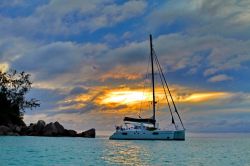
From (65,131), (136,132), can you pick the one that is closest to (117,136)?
(136,132)

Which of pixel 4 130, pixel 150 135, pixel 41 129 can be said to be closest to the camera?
pixel 150 135

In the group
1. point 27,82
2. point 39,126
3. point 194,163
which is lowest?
point 194,163

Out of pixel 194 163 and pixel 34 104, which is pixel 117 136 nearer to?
pixel 34 104

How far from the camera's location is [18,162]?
1727 inches

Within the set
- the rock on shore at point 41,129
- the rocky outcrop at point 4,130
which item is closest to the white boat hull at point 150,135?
the rock on shore at point 41,129

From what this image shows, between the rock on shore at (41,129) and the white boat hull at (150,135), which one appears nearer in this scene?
the white boat hull at (150,135)

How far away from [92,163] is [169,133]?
4556cm

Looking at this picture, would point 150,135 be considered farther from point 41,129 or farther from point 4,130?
point 4,130

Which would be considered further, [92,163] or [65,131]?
[65,131]

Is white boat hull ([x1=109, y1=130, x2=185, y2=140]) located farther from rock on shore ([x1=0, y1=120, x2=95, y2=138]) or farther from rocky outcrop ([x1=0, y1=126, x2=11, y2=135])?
rocky outcrop ([x1=0, y1=126, x2=11, y2=135])

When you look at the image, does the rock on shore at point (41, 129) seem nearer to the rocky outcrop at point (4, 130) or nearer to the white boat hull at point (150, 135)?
the rocky outcrop at point (4, 130)

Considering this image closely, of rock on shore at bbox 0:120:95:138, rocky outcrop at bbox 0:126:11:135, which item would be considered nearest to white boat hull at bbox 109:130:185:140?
rock on shore at bbox 0:120:95:138

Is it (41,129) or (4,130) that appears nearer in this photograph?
(4,130)

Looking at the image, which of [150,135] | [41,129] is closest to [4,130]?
[41,129]
